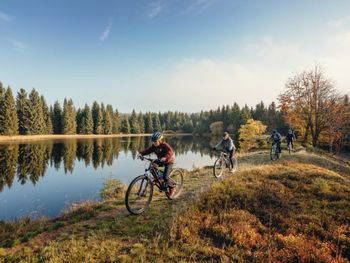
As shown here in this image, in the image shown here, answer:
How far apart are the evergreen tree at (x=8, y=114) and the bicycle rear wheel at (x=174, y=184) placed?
239 feet

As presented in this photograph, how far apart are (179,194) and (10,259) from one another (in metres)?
6.71

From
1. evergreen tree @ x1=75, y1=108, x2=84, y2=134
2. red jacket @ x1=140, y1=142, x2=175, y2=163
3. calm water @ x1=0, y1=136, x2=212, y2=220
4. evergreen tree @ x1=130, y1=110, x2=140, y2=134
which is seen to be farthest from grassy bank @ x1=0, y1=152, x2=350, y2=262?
evergreen tree @ x1=130, y1=110, x2=140, y2=134

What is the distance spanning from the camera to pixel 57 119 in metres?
92.7

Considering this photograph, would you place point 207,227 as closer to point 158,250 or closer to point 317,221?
point 158,250

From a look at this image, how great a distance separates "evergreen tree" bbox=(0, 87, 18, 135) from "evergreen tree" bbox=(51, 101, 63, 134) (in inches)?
951

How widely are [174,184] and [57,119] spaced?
96298 millimetres

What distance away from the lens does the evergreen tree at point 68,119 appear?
298ft

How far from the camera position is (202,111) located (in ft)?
546

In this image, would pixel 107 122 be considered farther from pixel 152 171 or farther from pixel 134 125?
pixel 152 171

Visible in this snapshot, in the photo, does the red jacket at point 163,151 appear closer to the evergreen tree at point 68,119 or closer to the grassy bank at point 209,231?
the grassy bank at point 209,231

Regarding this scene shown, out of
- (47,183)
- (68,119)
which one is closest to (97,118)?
(68,119)

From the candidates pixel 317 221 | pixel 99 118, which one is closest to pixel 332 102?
pixel 317 221

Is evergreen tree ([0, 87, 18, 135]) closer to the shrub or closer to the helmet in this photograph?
the shrub

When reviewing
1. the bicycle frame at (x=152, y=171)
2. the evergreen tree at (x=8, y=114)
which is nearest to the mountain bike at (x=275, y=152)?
the bicycle frame at (x=152, y=171)
